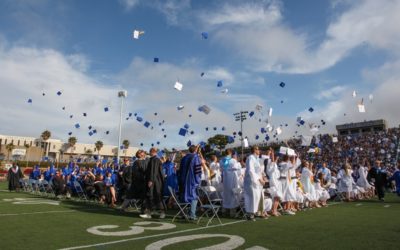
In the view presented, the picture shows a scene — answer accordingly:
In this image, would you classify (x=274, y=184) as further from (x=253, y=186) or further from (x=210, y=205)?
(x=210, y=205)

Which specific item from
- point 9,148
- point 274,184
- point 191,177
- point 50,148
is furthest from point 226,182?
point 50,148

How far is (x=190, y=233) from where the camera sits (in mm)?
7000

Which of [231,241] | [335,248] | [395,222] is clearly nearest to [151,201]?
[231,241]

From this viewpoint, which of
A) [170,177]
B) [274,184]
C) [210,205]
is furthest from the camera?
[170,177]

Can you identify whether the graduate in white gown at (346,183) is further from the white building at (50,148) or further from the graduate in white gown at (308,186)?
the white building at (50,148)

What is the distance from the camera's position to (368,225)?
7961 millimetres

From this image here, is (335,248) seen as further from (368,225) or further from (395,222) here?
(395,222)

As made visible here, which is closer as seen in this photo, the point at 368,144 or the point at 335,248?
the point at 335,248

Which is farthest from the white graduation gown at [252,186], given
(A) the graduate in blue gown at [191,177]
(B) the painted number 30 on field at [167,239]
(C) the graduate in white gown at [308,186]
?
(C) the graduate in white gown at [308,186]

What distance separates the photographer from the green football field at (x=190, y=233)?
582 centimetres

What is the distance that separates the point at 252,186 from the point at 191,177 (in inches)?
72.3

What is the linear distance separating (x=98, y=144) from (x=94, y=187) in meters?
87.4

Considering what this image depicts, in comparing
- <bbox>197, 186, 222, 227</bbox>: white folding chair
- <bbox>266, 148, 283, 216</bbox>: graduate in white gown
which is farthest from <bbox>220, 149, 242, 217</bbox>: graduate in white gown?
<bbox>266, 148, 283, 216</bbox>: graduate in white gown

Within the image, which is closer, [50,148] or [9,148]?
[9,148]
